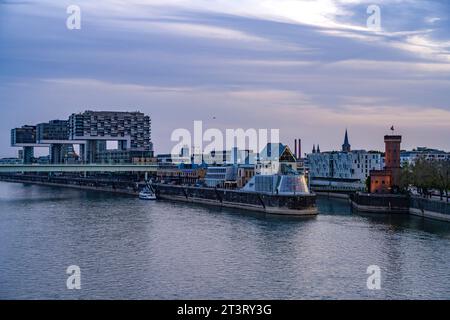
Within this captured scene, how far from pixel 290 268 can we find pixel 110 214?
1810 cm

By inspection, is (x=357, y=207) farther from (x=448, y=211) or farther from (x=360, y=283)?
(x=360, y=283)

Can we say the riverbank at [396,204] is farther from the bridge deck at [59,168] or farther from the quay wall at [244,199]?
the bridge deck at [59,168]

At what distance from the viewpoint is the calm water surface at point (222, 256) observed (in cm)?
1552

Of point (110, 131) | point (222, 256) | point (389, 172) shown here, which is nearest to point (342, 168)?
point (389, 172)


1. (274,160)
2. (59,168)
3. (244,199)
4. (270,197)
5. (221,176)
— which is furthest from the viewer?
(59,168)

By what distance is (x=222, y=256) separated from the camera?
1989cm

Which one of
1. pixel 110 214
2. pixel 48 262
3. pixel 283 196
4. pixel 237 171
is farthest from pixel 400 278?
pixel 237 171

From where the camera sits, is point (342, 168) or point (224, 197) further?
point (342, 168)

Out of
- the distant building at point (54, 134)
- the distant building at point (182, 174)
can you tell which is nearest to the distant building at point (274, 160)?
the distant building at point (182, 174)

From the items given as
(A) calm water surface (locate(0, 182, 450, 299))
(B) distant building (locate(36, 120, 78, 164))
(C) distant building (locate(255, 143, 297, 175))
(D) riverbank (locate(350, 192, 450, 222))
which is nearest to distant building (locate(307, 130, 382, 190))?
(C) distant building (locate(255, 143, 297, 175))

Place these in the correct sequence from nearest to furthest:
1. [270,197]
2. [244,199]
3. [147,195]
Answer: [270,197] → [244,199] → [147,195]

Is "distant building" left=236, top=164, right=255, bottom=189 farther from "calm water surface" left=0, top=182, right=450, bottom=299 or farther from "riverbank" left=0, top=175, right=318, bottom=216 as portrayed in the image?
"calm water surface" left=0, top=182, right=450, bottom=299

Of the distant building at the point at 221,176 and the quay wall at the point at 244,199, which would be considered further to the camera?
the distant building at the point at 221,176

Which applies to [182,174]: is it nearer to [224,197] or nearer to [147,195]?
[147,195]
